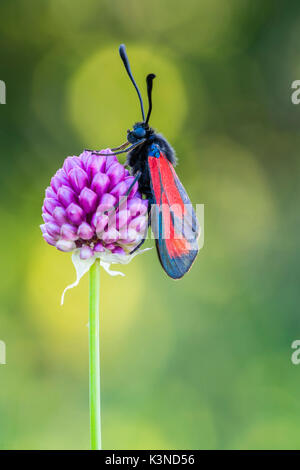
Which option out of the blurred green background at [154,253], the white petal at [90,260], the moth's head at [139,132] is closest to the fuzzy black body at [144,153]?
the moth's head at [139,132]

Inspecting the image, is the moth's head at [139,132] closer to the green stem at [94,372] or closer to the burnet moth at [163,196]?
the burnet moth at [163,196]

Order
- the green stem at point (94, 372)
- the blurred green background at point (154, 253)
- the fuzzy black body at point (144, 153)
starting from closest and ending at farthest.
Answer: the green stem at point (94, 372) → the fuzzy black body at point (144, 153) → the blurred green background at point (154, 253)

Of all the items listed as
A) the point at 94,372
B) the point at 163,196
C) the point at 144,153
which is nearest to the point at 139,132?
the point at 144,153

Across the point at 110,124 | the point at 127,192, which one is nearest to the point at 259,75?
the point at 110,124

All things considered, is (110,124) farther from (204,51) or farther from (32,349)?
(32,349)

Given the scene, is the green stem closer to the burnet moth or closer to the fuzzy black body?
the burnet moth

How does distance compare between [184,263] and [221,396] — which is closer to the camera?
[184,263]
